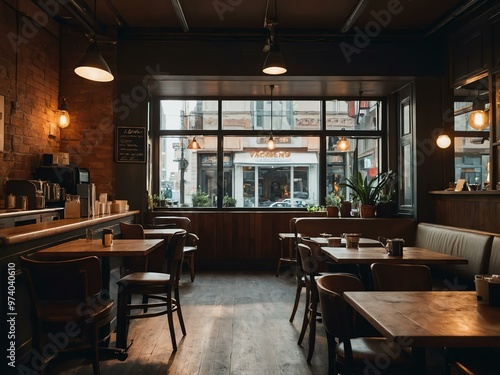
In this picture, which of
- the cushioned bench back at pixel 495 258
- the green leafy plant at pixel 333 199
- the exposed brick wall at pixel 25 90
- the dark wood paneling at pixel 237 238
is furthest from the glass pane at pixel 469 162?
the exposed brick wall at pixel 25 90

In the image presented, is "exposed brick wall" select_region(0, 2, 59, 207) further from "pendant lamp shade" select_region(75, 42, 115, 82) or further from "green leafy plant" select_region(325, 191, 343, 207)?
"green leafy plant" select_region(325, 191, 343, 207)

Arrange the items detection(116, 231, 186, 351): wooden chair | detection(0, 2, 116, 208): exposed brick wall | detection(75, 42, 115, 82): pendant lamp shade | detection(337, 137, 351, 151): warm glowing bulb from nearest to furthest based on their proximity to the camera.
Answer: detection(116, 231, 186, 351): wooden chair → detection(75, 42, 115, 82): pendant lamp shade → detection(0, 2, 116, 208): exposed brick wall → detection(337, 137, 351, 151): warm glowing bulb

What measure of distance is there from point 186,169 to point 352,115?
3149 millimetres

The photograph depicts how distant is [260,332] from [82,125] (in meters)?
4.08

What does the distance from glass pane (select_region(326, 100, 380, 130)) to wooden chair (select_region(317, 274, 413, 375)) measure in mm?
5663

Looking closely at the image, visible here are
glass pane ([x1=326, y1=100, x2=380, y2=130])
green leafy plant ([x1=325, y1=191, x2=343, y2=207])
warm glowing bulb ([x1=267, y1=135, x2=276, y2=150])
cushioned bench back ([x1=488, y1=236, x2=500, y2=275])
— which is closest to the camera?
cushioned bench back ([x1=488, y1=236, x2=500, y2=275])

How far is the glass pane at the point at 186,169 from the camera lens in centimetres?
763

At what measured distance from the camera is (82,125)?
620 centimetres

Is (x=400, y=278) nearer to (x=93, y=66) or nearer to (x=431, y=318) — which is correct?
(x=431, y=318)

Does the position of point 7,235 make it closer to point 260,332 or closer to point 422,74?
point 260,332

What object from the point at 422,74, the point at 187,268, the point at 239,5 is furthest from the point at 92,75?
the point at 422,74

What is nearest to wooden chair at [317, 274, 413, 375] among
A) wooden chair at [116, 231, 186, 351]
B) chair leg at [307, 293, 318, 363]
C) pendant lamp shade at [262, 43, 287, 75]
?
chair leg at [307, 293, 318, 363]

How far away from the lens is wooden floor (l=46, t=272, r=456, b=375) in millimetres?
3084

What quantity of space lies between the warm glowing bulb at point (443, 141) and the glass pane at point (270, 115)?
222 cm
